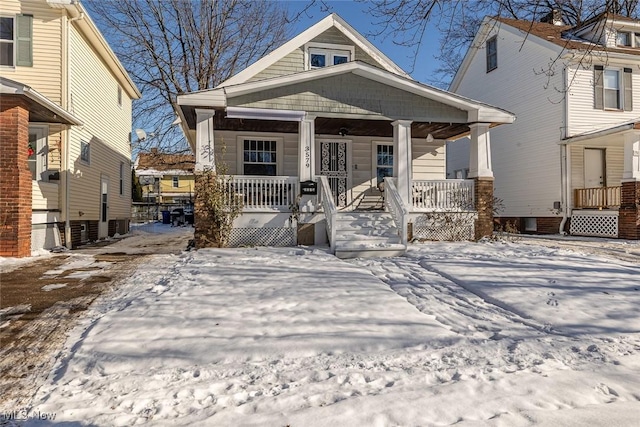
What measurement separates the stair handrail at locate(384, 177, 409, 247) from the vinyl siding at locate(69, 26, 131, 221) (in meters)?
8.35

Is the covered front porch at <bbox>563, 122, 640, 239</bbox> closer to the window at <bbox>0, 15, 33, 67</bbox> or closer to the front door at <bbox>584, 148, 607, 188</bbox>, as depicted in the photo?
the front door at <bbox>584, 148, 607, 188</bbox>

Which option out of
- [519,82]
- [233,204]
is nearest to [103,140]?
[233,204]

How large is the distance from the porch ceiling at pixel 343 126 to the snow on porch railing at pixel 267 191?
1799mm

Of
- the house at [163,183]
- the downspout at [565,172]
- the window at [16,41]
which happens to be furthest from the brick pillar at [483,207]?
the house at [163,183]

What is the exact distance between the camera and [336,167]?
39.1 ft

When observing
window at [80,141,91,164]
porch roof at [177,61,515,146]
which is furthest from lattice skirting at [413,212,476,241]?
window at [80,141,91,164]

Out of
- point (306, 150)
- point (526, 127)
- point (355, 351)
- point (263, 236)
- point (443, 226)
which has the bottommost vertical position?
point (355, 351)

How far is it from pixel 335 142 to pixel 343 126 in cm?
111

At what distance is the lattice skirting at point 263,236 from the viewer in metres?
9.04

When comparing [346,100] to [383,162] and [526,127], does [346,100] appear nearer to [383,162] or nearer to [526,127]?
[383,162]

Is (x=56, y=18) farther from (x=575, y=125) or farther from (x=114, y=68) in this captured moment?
(x=575, y=125)

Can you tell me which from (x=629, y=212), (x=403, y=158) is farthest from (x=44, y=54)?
(x=629, y=212)

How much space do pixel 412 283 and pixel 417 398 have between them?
3.14 m

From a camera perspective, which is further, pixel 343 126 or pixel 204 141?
pixel 343 126
